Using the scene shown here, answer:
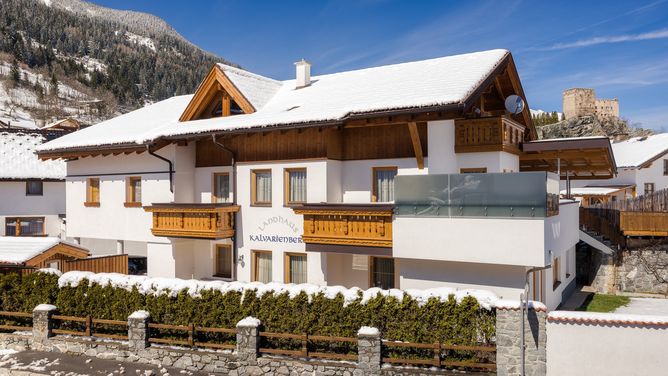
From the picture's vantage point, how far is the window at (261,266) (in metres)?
18.7

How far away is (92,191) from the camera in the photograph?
23.0 m

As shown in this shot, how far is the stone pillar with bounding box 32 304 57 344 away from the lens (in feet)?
50.6

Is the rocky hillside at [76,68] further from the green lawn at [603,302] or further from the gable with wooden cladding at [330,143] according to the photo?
the green lawn at [603,302]

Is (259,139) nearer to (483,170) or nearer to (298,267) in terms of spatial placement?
(298,267)

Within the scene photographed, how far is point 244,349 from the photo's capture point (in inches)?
524

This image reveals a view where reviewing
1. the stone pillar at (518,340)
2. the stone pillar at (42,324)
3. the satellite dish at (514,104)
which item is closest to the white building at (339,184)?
the satellite dish at (514,104)

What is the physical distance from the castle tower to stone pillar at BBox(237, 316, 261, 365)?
7695cm

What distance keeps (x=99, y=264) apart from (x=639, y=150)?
137 ft

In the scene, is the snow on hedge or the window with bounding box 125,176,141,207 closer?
the snow on hedge

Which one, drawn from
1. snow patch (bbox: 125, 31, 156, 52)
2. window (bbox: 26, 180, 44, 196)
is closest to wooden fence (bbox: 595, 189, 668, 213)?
window (bbox: 26, 180, 44, 196)

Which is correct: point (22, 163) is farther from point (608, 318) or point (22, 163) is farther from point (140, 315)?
point (608, 318)

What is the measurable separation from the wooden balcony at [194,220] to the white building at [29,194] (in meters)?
14.0

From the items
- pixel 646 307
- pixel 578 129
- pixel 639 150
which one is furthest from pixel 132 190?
pixel 578 129

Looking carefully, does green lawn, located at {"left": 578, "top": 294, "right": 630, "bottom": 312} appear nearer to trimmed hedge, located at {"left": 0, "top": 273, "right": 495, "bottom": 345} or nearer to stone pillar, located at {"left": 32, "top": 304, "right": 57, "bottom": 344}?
trimmed hedge, located at {"left": 0, "top": 273, "right": 495, "bottom": 345}
